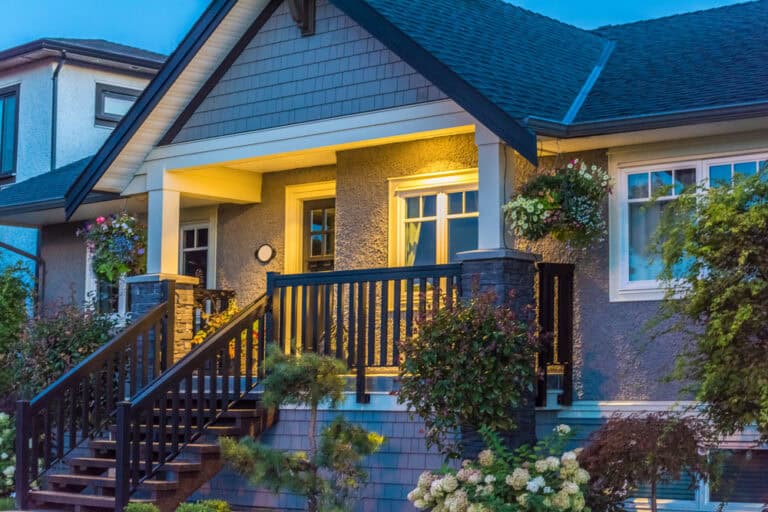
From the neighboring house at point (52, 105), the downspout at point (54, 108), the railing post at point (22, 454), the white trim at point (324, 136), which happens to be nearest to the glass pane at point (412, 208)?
the white trim at point (324, 136)

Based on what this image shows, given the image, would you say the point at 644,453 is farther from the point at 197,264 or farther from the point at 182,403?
the point at 197,264

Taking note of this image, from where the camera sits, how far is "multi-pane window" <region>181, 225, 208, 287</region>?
15836 millimetres

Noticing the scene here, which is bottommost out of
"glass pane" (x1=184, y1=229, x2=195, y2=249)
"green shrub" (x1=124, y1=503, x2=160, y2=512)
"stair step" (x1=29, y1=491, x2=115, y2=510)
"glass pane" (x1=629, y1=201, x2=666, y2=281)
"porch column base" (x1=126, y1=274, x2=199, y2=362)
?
"stair step" (x1=29, y1=491, x2=115, y2=510)

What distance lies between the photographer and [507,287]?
10.6 metres

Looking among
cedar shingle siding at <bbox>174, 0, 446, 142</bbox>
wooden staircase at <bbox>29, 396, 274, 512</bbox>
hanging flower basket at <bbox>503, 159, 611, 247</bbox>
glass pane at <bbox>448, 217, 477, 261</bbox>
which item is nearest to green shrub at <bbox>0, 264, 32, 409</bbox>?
wooden staircase at <bbox>29, 396, 274, 512</bbox>

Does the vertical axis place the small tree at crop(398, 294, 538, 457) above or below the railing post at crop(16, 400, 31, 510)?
above

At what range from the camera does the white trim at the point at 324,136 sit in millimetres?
11398

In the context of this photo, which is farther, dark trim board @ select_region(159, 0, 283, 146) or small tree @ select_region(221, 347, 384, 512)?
dark trim board @ select_region(159, 0, 283, 146)

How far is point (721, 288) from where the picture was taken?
8281 millimetres

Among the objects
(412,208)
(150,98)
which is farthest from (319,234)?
(150,98)

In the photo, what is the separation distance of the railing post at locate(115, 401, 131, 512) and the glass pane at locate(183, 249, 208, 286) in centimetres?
483

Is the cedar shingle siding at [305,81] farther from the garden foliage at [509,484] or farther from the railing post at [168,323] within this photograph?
the garden foliage at [509,484]

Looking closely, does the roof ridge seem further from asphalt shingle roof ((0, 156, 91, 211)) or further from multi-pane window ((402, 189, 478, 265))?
asphalt shingle roof ((0, 156, 91, 211))

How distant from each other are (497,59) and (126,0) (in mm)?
94386
